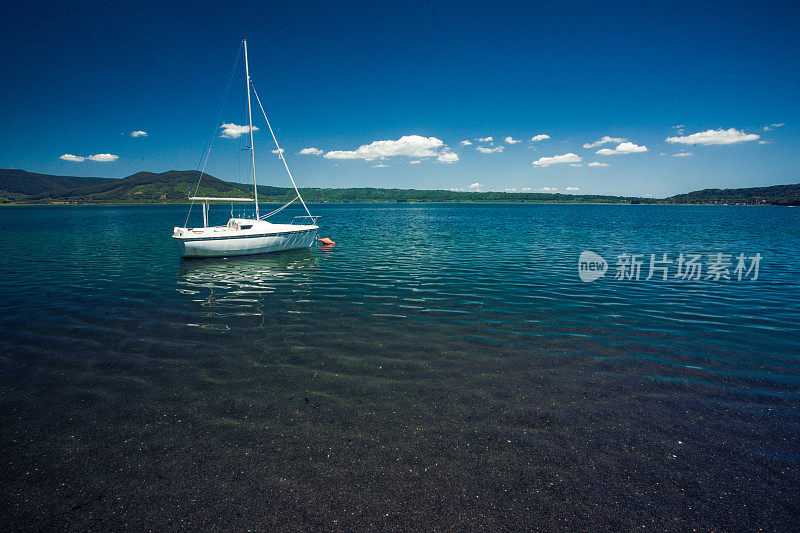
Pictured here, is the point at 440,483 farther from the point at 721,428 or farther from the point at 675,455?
the point at 721,428

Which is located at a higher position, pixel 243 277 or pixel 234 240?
pixel 234 240

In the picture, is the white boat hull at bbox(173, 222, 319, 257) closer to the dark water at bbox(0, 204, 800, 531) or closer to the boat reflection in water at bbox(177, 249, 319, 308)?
the boat reflection in water at bbox(177, 249, 319, 308)

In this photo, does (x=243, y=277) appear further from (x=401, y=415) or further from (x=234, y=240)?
(x=401, y=415)

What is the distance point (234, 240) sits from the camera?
1045 inches

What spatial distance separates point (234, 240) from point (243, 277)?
755cm

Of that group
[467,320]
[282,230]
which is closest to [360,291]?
[467,320]

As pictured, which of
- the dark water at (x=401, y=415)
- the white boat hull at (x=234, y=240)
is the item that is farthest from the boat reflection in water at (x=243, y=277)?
the dark water at (x=401, y=415)

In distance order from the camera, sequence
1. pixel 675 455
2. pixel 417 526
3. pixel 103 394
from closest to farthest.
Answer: pixel 417 526
pixel 675 455
pixel 103 394

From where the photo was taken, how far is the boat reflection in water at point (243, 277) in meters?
15.8

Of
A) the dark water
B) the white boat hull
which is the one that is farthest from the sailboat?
the dark water

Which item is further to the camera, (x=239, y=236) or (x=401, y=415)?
(x=239, y=236)

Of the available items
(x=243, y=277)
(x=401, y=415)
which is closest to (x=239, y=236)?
(x=243, y=277)

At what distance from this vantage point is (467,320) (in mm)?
11945

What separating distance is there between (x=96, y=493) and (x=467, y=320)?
9762 mm
